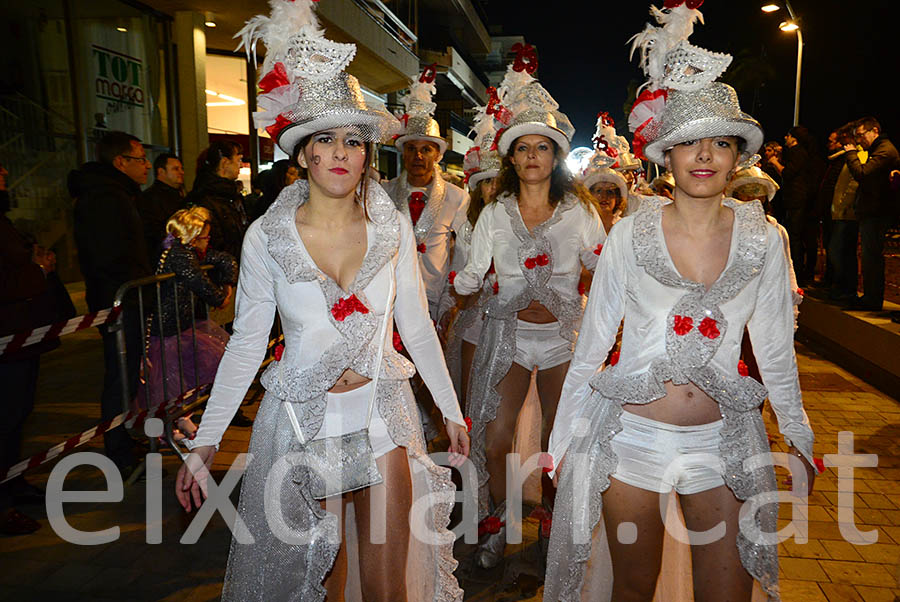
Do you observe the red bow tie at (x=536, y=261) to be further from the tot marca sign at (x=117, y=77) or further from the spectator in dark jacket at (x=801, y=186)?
the tot marca sign at (x=117, y=77)

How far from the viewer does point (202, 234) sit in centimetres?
541

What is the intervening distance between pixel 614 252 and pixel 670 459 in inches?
31.0

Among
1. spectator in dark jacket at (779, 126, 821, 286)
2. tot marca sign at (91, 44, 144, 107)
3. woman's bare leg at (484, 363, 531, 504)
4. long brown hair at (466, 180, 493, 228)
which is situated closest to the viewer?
woman's bare leg at (484, 363, 531, 504)

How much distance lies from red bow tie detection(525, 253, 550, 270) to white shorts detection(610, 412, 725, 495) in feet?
5.94

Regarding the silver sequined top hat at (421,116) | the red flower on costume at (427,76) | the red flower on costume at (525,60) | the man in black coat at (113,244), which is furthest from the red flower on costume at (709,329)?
the red flower on costume at (427,76)

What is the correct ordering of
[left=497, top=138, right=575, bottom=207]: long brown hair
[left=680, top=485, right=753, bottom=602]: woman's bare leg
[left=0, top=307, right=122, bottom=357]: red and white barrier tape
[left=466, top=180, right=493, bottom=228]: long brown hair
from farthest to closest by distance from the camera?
[left=466, top=180, right=493, bottom=228]: long brown hair, [left=497, top=138, right=575, bottom=207]: long brown hair, [left=0, top=307, right=122, bottom=357]: red and white barrier tape, [left=680, top=485, right=753, bottom=602]: woman's bare leg

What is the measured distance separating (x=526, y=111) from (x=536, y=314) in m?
1.31

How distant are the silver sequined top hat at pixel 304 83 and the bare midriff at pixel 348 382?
91 cm

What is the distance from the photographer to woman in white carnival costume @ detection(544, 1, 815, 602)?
2.48m

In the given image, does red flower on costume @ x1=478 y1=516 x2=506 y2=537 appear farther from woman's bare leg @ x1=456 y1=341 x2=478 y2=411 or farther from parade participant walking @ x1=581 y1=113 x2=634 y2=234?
parade participant walking @ x1=581 y1=113 x2=634 y2=234

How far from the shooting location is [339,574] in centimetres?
271

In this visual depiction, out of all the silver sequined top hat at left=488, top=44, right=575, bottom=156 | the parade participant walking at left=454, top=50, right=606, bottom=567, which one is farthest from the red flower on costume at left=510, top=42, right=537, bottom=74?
the parade participant walking at left=454, top=50, right=606, bottom=567

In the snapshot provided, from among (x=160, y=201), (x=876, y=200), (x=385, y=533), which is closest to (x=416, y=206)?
(x=160, y=201)

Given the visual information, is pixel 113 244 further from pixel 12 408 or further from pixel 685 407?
pixel 685 407
